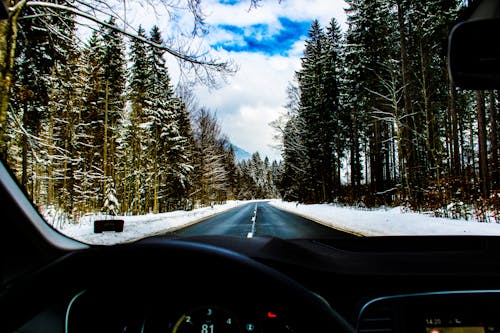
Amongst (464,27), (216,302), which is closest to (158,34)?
(464,27)

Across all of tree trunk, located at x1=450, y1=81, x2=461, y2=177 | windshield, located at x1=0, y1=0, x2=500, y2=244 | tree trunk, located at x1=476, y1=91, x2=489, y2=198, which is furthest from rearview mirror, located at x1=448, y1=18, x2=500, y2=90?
tree trunk, located at x1=476, y1=91, x2=489, y2=198

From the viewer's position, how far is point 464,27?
1.76m

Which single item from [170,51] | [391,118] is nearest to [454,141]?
[391,118]

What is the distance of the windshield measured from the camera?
5.03 metres

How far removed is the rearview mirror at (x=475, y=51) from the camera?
1759 millimetres

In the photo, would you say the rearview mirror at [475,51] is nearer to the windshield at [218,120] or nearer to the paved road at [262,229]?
the windshield at [218,120]

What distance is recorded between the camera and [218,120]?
711 centimetres

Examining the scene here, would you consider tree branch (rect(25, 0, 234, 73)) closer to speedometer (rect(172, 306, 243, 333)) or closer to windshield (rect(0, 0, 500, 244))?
windshield (rect(0, 0, 500, 244))

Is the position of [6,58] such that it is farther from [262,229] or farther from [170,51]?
[262,229]

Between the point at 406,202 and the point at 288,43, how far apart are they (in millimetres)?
15749

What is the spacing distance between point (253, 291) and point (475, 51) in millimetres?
1881

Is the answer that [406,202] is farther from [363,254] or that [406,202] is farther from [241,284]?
[241,284]

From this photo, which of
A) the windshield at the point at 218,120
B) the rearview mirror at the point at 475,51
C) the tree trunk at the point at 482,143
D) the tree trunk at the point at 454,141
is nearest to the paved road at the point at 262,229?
the windshield at the point at 218,120

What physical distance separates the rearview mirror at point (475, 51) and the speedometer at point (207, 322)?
73.7 inches
